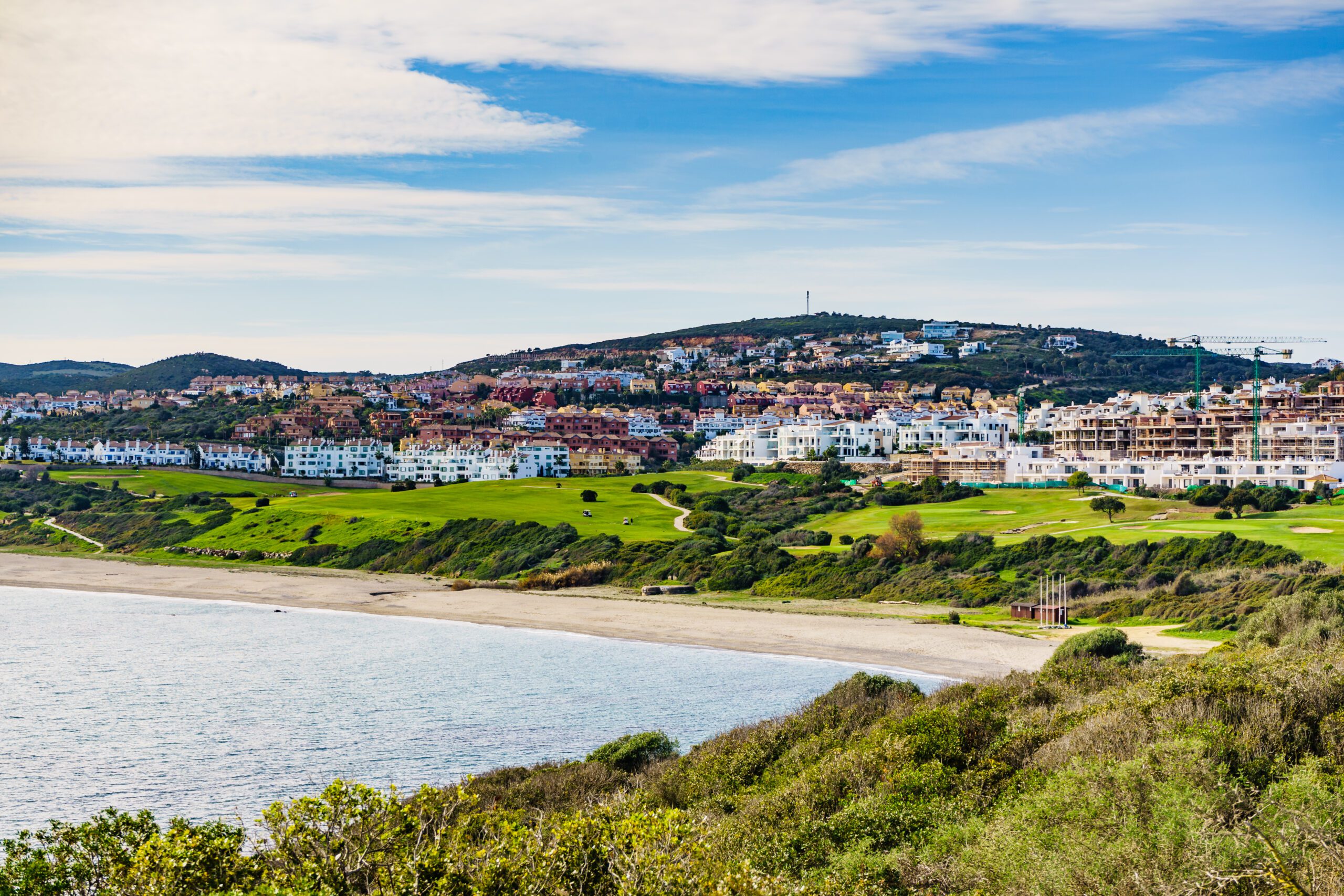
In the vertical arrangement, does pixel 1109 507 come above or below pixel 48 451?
below

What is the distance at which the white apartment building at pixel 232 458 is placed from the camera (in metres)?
121

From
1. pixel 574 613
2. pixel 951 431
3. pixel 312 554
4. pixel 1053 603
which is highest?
pixel 951 431

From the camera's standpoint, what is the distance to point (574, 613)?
4875 centimetres

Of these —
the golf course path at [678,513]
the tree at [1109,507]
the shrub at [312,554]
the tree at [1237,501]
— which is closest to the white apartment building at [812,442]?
the golf course path at [678,513]

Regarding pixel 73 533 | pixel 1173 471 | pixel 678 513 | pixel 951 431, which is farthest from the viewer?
pixel 951 431

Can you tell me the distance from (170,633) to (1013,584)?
3103 centimetres

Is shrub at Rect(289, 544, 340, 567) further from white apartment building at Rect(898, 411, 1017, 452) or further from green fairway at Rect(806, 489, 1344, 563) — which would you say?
white apartment building at Rect(898, 411, 1017, 452)

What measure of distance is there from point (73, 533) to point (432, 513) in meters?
24.3

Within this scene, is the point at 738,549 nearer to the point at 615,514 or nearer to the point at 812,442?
the point at 615,514

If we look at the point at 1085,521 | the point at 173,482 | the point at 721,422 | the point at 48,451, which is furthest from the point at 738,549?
the point at 48,451

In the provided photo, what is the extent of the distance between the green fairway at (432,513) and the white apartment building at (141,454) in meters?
33.4

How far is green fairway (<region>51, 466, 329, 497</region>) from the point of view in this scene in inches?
3880

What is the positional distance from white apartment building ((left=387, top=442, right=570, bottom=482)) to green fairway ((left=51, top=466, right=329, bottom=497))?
10924mm

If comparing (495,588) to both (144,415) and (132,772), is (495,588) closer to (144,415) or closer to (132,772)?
(132,772)
